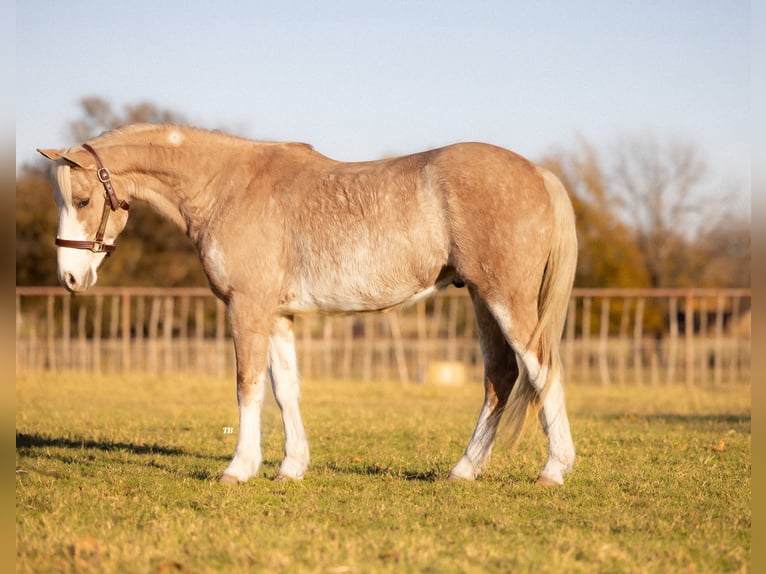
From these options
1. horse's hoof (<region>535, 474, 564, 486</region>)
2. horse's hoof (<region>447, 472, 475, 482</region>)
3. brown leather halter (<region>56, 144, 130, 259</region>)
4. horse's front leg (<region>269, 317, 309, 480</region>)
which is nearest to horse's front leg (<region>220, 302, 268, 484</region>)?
horse's front leg (<region>269, 317, 309, 480</region>)

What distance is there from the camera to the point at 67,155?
258 inches

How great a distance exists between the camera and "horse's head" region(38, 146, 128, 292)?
6660 mm

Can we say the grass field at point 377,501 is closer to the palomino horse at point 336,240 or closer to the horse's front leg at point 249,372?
the horse's front leg at point 249,372

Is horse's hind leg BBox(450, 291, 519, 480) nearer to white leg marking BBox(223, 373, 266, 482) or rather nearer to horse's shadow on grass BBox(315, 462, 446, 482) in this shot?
horse's shadow on grass BBox(315, 462, 446, 482)

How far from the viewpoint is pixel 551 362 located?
6.10 m

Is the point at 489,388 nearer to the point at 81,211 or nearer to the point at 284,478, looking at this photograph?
the point at 284,478

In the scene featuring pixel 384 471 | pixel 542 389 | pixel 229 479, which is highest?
pixel 542 389

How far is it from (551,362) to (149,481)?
9.91ft

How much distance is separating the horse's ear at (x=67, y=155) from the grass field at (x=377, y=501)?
2338mm

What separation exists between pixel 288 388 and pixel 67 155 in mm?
2354

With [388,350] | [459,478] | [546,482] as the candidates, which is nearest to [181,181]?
[459,478]

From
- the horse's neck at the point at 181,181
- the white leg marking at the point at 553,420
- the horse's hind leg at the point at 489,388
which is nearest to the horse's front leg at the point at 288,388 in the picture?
the horse's neck at the point at 181,181

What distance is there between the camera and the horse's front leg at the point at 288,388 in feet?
21.7

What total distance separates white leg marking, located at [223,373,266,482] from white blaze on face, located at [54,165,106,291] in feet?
4.92
